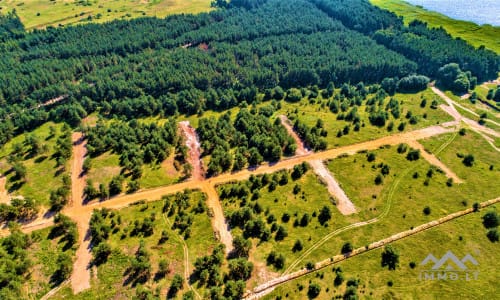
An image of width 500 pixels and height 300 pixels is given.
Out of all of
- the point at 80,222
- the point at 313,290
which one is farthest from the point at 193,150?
the point at 313,290

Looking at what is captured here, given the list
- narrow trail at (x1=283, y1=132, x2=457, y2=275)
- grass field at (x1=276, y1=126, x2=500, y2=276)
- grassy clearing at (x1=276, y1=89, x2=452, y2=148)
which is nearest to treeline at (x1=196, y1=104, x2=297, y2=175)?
grassy clearing at (x1=276, y1=89, x2=452, y2=148)

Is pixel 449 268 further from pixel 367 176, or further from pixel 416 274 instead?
pixel 367 176

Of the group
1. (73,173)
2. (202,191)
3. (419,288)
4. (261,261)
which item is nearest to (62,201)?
(73,173)

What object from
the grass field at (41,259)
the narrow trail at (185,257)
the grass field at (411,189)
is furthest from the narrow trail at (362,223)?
the grass field at (41,259)

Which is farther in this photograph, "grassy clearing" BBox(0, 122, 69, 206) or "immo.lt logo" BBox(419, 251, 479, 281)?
"grassy clearing" BBox(0, 122, 69, 206)

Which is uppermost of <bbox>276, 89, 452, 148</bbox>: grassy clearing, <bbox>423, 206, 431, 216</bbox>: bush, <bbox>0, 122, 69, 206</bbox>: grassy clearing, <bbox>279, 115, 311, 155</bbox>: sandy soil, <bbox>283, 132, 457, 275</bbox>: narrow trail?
<bbox>276, 89, 452, 148</bbox>: grassy clearing

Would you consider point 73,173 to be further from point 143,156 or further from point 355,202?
point 355,202

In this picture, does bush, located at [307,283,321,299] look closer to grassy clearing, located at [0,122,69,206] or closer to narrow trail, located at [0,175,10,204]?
grassy clearing, located at [0,122,69,206]
